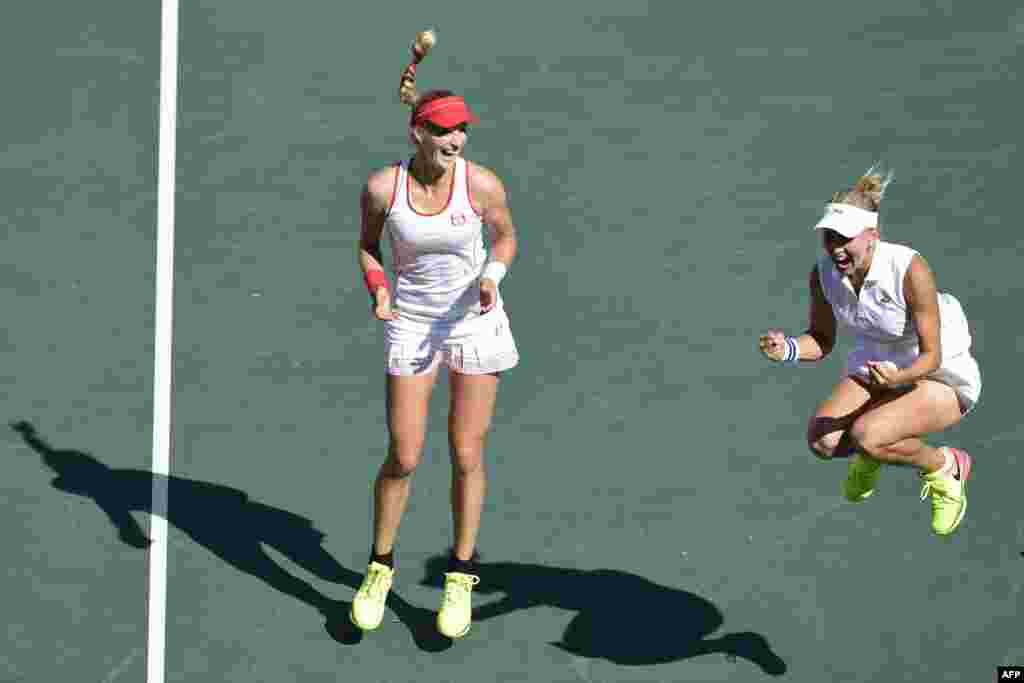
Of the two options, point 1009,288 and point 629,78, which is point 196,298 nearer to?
point 629,78

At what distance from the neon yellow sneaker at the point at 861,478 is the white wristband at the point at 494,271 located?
7.10ft

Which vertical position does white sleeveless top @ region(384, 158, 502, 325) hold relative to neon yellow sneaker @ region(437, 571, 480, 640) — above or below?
above

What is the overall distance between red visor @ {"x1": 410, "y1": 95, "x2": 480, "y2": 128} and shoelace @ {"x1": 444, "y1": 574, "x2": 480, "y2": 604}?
8.22 ft

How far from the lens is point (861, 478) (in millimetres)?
12375

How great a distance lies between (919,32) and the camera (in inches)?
629

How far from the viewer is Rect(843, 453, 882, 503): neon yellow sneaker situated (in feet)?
40.3

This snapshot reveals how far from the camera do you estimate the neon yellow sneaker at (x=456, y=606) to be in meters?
12.2

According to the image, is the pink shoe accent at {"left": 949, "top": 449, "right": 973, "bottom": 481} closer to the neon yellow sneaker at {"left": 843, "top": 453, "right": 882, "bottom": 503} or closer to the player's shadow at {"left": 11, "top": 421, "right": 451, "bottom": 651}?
the neon yellow sneaker at {"left": 843, "top": 453, "right": 882, "bottom": 503}

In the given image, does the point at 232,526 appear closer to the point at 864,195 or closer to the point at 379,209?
the point at 379,209

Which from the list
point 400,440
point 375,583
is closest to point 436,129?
point 400,440

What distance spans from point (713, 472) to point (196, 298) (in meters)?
3.32

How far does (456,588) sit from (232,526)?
56.5 inches

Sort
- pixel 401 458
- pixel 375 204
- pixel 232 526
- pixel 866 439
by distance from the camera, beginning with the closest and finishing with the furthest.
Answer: pixel 375 204
pixel 866 439
pixel 401 458
pixel 232 526

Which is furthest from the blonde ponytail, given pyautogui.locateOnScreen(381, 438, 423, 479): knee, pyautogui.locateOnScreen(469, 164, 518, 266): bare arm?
pyautogui.locateOnScreen(381, 438, 423, 479): knee
